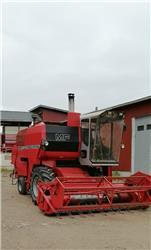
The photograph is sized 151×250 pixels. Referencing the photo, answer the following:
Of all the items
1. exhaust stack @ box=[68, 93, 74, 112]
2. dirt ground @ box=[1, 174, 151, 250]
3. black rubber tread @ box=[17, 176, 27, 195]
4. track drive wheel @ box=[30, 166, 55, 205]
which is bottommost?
dirt ground @ box=[1, 174, 151, 250]

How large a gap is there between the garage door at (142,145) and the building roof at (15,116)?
2395 centimetres

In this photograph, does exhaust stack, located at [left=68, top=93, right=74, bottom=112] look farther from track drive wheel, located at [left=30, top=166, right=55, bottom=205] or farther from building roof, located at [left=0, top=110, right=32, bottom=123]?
building roof, located at [left=0, top=110, right=32, bottom=123]

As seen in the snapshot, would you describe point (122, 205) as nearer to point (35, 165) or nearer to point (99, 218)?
point (99, 218)

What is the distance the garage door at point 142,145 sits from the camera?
16.9 metres

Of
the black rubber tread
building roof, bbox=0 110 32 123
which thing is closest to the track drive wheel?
the black rubber tread

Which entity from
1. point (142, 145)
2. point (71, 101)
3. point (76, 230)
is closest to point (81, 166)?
point (71, 101)

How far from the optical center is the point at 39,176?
1021cm

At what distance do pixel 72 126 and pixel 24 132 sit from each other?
8.12ft

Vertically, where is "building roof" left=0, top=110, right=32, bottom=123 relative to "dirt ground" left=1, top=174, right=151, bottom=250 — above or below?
above

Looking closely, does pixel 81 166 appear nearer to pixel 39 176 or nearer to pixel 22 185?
pixel 39 176

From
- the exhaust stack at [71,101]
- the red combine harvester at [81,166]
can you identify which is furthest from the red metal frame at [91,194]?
the exhaust stack at [71,101]

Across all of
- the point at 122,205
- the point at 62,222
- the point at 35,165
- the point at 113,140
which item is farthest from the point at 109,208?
the point at 35,165

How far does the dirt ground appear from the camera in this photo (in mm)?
6188

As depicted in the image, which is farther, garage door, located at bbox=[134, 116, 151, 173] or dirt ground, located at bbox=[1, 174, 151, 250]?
garage door, located at bbox=[134, 116, 151, 173]
